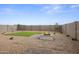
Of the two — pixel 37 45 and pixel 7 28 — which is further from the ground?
pixel 7 28

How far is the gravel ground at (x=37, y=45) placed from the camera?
13.4 ft

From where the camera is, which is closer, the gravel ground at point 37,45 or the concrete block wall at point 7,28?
the gravel ground at point 37,45

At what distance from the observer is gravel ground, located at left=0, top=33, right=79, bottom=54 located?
4.09m

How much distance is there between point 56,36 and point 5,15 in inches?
43.7

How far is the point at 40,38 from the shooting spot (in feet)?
13.7

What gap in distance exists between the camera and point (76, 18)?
13.6 ft

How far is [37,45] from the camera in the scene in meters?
4.13

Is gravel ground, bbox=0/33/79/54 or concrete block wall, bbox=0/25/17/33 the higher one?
concrete block wall, bbox=0/25/17/33

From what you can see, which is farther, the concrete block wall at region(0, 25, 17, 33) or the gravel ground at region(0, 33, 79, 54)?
the concrete block wall at region(0, 25, 17, 33)

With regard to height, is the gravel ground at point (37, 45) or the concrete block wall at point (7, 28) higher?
the concrete block wall at point (7, 28)
